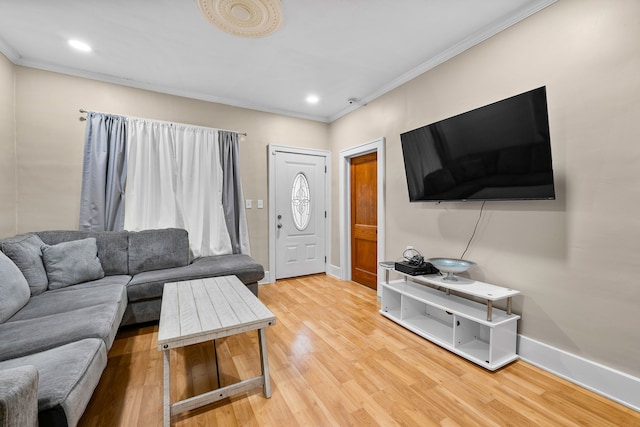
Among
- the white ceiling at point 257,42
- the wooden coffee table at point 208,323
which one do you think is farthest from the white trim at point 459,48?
the wooden coffee table at point 208,323

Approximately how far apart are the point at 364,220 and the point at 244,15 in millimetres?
2781

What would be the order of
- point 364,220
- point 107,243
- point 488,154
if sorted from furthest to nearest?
→ 1. point 364,220
2. point 107,243
3. point 488,154

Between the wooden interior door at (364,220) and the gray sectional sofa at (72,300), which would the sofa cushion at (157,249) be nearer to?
the gray sectional sofa at (72,300)

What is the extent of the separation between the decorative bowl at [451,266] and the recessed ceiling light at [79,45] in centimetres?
375

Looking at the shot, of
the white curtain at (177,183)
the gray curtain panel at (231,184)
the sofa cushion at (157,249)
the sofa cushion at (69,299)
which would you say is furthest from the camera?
the gray curtain panel at (231,184)

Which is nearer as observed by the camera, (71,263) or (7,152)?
(71,263)

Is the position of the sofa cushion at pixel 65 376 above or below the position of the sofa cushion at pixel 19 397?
below

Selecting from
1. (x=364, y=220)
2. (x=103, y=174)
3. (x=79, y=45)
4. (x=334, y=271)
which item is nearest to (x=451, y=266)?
(x=364, y=220)

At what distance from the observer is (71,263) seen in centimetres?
242

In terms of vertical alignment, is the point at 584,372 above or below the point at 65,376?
below

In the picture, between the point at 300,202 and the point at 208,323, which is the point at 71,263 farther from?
the point at 300,202

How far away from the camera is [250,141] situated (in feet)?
13.0

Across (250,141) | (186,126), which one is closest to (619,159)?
(250,141)

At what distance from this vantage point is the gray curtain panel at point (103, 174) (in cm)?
295
